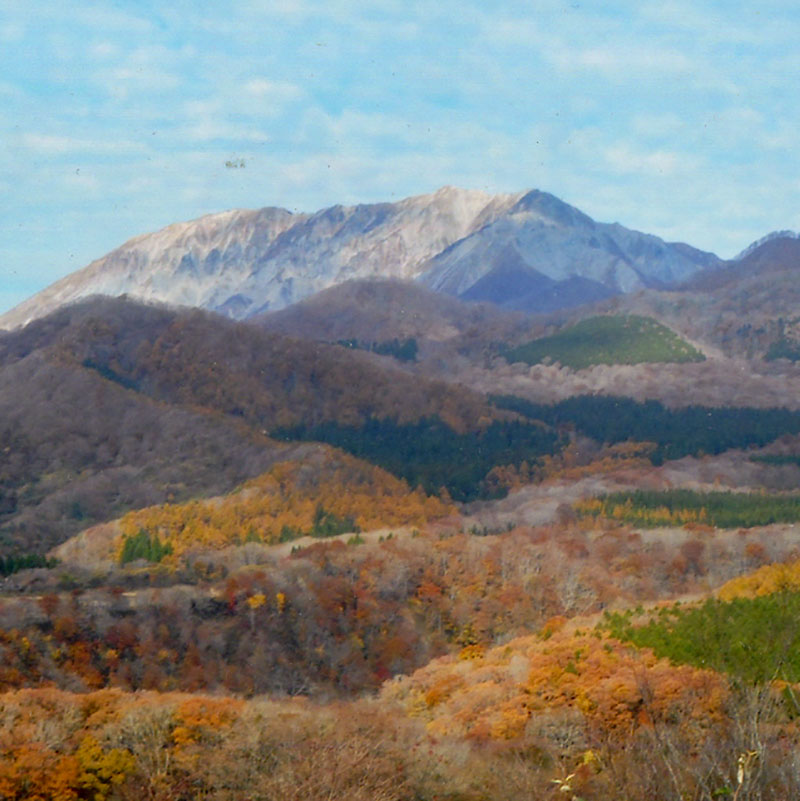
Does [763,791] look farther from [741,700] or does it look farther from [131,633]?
[131,633]

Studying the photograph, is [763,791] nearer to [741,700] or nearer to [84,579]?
[741,700]

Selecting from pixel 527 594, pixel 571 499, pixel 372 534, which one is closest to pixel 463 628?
pixel 527 594

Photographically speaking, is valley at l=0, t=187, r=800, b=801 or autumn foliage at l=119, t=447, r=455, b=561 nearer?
valley at l=0, t=187, r=800, b=801

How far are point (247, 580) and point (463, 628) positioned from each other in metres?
21.0

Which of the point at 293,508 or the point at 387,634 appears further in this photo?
the point at 293,508

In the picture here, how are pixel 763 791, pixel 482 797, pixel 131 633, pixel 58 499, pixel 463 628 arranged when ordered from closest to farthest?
pixel 763 791 → pixel 482 797 → pixel 131 633 → pixel 463 628 → pixel 58 499

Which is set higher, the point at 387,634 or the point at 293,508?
the point at 293,508

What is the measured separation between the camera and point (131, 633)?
Answer: 9575 cm

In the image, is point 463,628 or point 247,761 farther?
point 463,628

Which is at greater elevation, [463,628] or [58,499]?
[58,499]

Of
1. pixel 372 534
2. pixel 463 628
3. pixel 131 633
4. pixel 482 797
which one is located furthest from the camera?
pixel 372 534

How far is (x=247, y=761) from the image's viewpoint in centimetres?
4822

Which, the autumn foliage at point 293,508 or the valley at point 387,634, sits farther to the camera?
the autumn foliage at point 293,508

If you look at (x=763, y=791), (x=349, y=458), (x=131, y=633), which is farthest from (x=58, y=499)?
(x=763, y=791)
